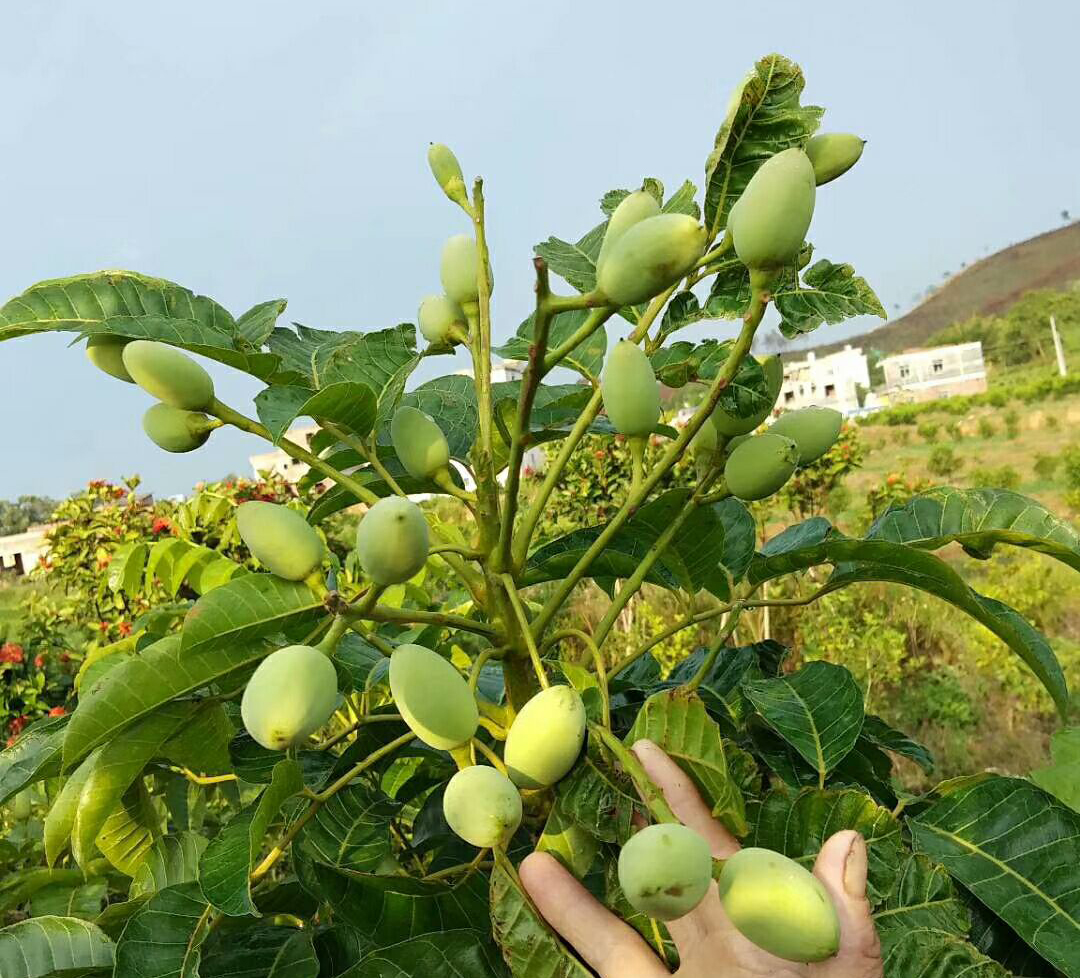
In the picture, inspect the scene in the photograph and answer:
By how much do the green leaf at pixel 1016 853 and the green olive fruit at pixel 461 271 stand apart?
607 mm

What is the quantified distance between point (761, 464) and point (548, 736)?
0.88 feet

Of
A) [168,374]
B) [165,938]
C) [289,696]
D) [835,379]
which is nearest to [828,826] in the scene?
[289,696]

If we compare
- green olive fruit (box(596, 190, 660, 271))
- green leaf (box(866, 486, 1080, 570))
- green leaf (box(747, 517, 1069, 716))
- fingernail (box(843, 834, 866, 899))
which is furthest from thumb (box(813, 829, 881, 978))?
green olive fruit (box(596, 190, 660, 271))

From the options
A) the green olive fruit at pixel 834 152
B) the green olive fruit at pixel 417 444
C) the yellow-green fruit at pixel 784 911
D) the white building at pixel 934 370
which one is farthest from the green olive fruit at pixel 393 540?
the white building at pixel 934 370

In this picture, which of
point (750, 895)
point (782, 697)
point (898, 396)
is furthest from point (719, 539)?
point (898, 396)

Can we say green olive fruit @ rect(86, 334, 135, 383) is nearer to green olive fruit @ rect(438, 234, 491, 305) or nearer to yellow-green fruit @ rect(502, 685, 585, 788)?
green olive fruit @ rect(438, 234, 491, 305)

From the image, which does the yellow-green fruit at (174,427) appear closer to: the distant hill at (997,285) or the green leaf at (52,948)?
the green leaf at (52,948)

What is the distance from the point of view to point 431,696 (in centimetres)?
55

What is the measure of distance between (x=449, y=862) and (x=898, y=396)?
42.7m

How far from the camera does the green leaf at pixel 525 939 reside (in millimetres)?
574

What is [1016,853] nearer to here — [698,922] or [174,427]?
[698,922]

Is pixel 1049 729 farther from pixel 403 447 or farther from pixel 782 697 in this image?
pixel 403 447

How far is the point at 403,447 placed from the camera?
0.72 m

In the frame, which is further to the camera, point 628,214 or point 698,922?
point 628,214
